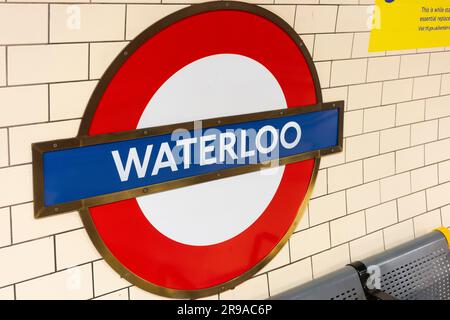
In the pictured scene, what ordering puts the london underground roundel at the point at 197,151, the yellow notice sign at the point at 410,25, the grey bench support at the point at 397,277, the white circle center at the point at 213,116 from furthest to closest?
the yellow notice sign at the point at 410,25 < the grey bench support at the point at 397,277 < the white circle center at the point at 213,116 < the london underground roundel at the point at 197,151

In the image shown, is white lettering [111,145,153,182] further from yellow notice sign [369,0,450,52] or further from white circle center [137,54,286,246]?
yellow notice sign [369,0,450,52]

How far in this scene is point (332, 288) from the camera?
2.13 meters

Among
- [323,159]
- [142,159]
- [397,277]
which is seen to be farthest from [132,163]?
[397,277]

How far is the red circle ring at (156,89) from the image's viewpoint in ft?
5.16

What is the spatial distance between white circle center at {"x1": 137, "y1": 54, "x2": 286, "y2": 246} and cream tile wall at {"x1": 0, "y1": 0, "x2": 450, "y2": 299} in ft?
0.70

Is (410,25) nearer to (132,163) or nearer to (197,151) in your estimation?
(197,151)

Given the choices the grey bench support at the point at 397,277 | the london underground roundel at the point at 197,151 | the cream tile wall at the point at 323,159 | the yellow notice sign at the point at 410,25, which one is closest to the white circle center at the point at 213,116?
the london underground roundel at the point at 197,151

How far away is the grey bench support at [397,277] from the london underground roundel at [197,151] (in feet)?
0.84

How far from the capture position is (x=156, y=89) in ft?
5.35

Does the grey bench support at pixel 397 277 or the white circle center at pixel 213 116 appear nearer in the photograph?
the white circle center at pixel 213 116

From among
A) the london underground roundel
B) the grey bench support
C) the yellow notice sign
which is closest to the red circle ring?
the london underground roundel

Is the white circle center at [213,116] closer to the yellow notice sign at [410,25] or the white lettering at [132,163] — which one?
the white lettering at [132,163]

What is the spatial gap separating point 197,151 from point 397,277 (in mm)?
1209

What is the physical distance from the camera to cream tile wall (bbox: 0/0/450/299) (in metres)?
1.43
